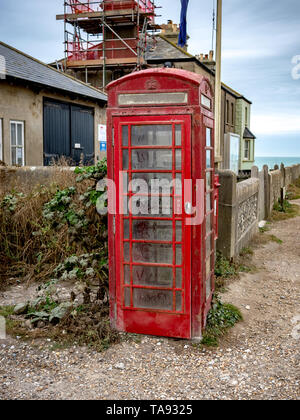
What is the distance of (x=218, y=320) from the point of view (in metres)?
5.15

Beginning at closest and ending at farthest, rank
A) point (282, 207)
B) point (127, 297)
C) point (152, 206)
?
point (152, 206), point (127, 297), point (282, 207)

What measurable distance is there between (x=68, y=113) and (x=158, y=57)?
42.4ft

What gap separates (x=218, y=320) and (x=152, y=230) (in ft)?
4.88

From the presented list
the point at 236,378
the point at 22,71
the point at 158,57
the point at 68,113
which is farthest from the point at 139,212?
the point at 158,57

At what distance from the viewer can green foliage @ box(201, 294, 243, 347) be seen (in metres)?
4.72

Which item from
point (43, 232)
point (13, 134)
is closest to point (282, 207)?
point (13, 134)

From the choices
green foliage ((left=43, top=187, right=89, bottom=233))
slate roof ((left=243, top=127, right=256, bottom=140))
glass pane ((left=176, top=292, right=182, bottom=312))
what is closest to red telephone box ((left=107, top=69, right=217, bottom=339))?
glass pane ((left=176, top=292, right=182, bottom=312))

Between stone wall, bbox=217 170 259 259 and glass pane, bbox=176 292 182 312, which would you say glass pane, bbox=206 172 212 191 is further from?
stone wall, bbox=217 170 259 259

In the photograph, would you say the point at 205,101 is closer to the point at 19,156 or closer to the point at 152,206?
the point at 152,206

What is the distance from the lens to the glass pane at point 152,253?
4613mm

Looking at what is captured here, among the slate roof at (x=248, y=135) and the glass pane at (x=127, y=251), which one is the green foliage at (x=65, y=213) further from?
the slate roof at (x=248, y=135)

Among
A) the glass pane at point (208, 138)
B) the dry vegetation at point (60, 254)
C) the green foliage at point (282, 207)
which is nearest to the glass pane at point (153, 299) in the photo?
the dry vegetation at point (60, 254)
